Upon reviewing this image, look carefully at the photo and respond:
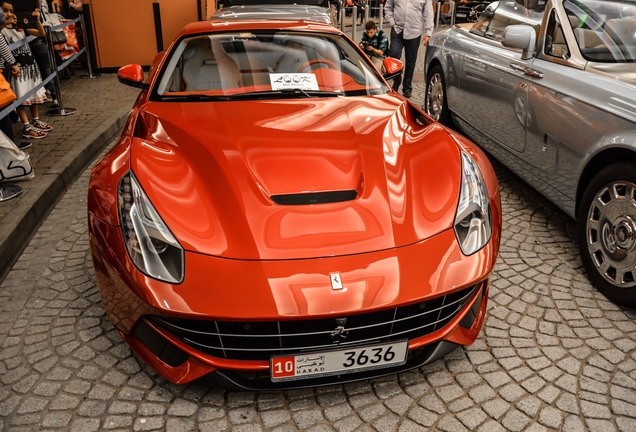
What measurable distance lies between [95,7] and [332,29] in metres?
7.03

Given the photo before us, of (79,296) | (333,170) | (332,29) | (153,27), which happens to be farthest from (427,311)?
(153,27)

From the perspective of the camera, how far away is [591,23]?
3.65 metres

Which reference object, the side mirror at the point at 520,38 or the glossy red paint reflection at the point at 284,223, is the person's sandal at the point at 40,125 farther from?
the side mirror at the point at 520,38

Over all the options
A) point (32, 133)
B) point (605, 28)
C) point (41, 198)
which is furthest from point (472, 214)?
point (32, 133)

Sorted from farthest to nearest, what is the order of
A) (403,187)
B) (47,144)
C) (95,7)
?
(95,7), (47,144), (403,187)

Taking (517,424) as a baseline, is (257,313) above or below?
above

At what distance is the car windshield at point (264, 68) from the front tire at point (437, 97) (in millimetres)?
2247

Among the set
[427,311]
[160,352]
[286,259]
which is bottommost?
[160,352]

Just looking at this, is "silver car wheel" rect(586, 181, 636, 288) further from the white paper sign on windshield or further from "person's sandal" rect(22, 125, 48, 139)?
"person's sandal" rect(22, 125, 48, 139)

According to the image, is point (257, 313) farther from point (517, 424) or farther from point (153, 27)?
point (153, 27)

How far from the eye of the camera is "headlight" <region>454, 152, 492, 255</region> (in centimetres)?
245

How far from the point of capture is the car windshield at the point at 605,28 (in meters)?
3.46

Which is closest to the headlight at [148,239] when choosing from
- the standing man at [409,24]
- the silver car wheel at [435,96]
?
the silver car wheel at [435,96]

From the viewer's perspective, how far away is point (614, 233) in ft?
10.1
